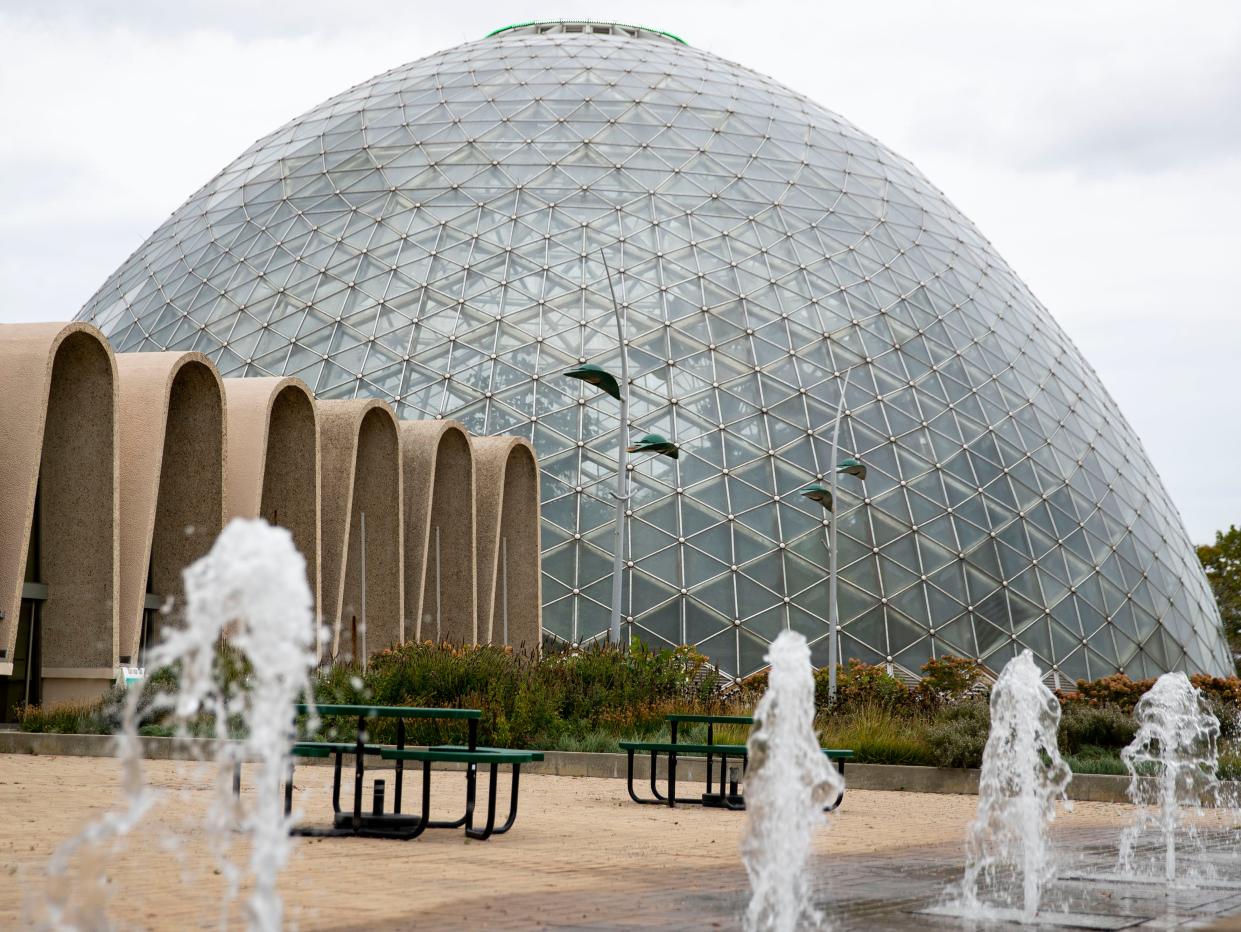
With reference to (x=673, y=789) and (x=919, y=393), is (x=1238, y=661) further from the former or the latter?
(x=673, y=789)

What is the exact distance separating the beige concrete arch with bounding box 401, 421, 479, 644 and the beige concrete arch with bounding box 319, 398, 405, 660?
892 millimetres

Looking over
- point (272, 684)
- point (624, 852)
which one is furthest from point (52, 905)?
point (624, 852)

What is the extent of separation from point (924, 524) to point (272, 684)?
113 ft

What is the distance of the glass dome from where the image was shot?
36.1 metres

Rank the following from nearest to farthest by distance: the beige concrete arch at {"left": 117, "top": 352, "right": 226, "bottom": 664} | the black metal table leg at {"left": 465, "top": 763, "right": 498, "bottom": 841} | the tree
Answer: the black metal table leg at {"left": 465, "top": 763, "right": 498, "bottom": 841}
the beige concrete arch at {"left": 117, "top": 352, "right": 226, "bottom": 664}
the tree

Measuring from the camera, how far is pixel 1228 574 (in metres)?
63.5

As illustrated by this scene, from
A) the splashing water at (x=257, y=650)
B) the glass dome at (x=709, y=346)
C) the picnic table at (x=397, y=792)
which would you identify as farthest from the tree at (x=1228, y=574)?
the splashing water at (x=257, y=650)

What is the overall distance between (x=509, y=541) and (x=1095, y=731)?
16480mm

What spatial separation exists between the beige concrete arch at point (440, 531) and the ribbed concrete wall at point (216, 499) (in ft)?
0.15

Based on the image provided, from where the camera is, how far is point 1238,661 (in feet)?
214

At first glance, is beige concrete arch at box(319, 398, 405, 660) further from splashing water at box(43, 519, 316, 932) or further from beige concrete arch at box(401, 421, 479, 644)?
splashing water at box(43, 519, 316, 932)

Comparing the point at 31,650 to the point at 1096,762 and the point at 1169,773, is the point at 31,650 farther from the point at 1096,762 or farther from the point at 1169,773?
the point at 1169,773

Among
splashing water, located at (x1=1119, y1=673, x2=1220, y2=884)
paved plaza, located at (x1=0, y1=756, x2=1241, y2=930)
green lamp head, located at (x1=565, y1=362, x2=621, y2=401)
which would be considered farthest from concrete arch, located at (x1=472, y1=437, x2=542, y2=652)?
paved plaza, located at (x1=0, y1=756, x2=1241, y2=930)

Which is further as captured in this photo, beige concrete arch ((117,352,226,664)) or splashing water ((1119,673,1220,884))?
beige concrete arch ((117,352,226,664))
